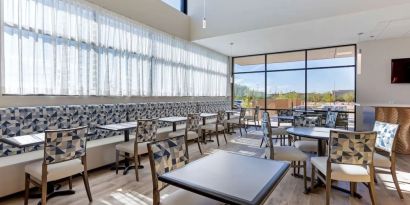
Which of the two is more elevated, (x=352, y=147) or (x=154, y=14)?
(x=154, y=14)

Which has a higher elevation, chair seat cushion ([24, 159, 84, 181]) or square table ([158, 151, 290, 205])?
square table ([158, 151, 290, 205])

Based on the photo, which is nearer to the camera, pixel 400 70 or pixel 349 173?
pixel 349 173

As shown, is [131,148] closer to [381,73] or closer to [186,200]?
[186,200]

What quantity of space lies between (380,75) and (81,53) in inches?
311

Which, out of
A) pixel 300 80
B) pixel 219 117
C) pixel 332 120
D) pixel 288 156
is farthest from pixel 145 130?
pixel 300 80

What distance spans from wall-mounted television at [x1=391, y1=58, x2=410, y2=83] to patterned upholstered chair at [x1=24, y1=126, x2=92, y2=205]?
782cm

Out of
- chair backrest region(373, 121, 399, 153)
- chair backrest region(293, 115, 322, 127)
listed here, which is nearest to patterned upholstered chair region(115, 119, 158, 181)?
chair backrest region(293, 115, 322, 127)

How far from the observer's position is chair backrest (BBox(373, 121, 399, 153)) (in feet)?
8.86

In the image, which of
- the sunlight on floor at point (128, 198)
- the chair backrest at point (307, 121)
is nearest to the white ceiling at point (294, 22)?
the chair backrest at point (307, 121)

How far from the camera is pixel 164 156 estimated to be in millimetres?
1740

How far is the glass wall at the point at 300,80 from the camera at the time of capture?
7227 millimetres

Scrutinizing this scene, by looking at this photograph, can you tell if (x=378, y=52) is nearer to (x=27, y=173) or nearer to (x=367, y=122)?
(x=367, y=122)

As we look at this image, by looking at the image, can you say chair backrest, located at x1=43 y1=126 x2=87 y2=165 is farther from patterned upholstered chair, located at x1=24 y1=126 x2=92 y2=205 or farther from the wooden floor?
the wooden floor

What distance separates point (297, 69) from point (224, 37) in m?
3.33
